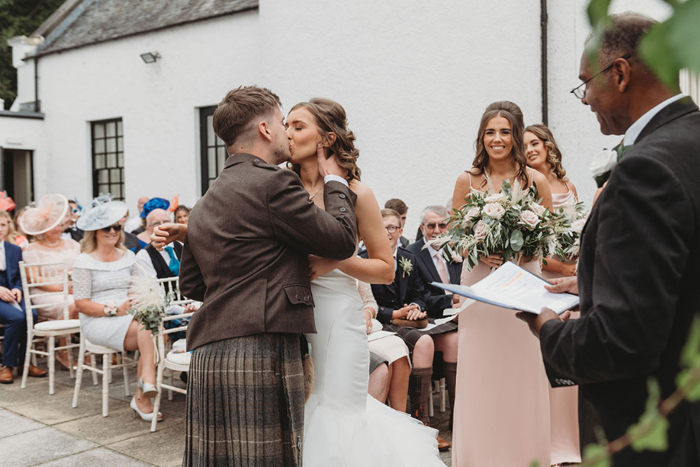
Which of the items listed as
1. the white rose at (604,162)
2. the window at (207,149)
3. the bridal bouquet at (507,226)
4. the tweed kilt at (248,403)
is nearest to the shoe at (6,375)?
the tweed kilt at (248,403)

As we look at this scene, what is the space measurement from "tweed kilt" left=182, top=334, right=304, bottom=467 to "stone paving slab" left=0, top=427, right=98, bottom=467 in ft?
9.49

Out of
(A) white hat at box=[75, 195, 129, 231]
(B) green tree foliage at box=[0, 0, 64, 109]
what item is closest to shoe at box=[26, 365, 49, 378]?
(A) white hat at box=[75, 195, 129, 231]

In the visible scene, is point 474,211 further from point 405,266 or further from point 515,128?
point 405,266

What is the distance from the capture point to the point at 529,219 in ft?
12.4

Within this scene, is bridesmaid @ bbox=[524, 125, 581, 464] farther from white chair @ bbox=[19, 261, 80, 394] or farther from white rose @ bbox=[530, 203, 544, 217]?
white chair @ bbox=[19, 261, 80, 394]

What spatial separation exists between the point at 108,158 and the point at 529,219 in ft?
46.3

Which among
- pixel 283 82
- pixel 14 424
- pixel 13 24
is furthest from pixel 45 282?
pixel 13 24

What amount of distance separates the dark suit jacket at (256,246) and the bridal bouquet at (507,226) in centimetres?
151

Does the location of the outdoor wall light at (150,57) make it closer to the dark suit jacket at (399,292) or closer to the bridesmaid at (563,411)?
the dark suit jacket at (399,292)

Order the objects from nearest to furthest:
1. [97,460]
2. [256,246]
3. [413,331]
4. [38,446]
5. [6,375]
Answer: [256,246] < [97,460] < [38,446] < [413,331] < [6,375]

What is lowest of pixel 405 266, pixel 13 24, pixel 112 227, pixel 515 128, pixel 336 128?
pixel 405 266

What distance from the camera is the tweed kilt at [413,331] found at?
5.43 m

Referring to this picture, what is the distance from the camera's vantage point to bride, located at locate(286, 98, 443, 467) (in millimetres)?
2959

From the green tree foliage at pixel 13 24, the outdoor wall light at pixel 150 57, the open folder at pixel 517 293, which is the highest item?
the green tree foliage at pixel 13 24
